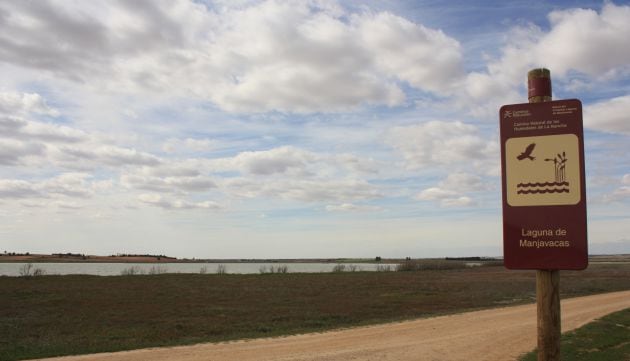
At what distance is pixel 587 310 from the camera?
23.5 m

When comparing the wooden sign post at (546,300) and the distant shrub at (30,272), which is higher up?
the wooden sign post at (546,300)

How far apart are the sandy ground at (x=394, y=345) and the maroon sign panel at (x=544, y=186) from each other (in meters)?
9.38

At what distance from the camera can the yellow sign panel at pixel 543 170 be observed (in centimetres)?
452

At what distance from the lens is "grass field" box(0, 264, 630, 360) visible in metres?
18.1

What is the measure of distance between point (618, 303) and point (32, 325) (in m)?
26.0

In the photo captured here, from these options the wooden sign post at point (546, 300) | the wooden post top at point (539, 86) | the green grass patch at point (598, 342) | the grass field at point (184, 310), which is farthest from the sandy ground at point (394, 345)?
the wooden post top at point (539, 86)

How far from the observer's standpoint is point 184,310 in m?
27.4

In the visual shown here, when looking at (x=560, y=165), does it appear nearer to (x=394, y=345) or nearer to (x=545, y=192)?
(x=545, y=192)

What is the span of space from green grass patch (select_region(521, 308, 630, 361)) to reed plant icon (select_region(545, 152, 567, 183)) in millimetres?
10213

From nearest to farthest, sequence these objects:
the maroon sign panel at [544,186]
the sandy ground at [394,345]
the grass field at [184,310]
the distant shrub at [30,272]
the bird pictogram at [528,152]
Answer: the maroon sign panel at [544,186], the bird pictogram at [528,152], the sandy ground at [394,345], the grass field at [184,310], the distant shrub at [30,272]

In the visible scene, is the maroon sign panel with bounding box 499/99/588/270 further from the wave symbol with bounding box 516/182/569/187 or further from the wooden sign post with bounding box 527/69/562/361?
the wooden sign post with bounding box 527/69/562/361

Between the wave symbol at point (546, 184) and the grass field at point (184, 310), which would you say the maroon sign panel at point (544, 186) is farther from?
the grass field at point (184, 310)

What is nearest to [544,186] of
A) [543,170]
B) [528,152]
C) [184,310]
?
[543,170]

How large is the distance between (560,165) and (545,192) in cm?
25
